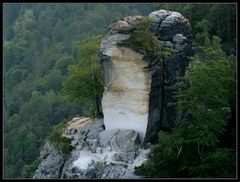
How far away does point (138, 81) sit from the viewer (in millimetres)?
26016

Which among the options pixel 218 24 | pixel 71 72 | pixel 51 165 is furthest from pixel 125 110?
pixel 218 24

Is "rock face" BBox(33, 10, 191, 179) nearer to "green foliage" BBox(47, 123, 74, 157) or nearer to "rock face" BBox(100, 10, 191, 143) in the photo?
"rock face" BBox(100, 10, 191, 143)

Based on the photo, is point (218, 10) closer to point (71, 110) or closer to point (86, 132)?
point (86, 132)

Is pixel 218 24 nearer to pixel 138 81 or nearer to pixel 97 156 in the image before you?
pixel 138 81

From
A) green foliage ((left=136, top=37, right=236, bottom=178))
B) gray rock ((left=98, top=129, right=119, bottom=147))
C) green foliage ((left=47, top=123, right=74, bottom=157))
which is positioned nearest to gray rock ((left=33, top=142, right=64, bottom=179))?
green foliage ((left=47, top=123, right=74, bottom=157))

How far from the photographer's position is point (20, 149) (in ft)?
180

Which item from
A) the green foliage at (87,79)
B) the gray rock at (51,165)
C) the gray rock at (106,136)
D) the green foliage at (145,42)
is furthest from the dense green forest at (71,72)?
the gray rock at (51,165)

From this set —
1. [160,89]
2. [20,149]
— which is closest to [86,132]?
[160,89]

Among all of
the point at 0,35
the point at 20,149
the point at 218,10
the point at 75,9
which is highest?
the point at 75,9

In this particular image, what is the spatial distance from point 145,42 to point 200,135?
15.2 feet

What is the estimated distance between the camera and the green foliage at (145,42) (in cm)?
2591

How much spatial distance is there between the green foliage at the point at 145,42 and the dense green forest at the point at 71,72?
5.98ft

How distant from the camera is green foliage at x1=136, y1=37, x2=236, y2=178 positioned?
24.2m

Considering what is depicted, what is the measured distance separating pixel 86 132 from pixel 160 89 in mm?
3879
